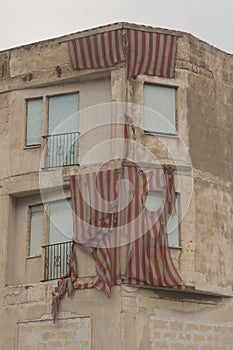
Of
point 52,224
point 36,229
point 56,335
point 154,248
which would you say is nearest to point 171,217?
point 154,248

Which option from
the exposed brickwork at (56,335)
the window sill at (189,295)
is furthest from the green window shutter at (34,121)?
the window sill at (189,295)

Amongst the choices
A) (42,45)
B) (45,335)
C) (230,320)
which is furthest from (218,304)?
(42,45)

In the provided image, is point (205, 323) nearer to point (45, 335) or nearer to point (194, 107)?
point (45, 335)

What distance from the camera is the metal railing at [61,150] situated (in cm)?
2612

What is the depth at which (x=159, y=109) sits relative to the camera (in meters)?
26.0

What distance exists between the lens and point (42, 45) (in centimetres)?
2719

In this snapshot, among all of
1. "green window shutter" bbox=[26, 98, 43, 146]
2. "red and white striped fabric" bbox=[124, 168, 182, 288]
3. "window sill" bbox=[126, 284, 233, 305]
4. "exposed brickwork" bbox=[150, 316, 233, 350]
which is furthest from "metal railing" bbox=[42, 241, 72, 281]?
"green window shutter" bbox=[26, 98, 43, 146]

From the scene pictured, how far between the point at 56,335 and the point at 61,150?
569cm

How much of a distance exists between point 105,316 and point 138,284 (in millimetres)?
1277

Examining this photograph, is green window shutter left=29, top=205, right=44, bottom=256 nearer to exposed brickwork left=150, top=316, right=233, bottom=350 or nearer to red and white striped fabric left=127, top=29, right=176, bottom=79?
exposed brickwork left=150, top=316, right=233, bottom=350

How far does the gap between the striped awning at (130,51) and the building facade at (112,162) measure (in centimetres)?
3

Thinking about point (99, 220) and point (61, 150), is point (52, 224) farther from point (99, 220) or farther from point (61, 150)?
point (61, 150)

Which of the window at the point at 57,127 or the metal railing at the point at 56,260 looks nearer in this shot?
the metal railing at the point at 56,260

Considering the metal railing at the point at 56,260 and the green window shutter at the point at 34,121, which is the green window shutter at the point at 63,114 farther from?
the metal railing at the point at 56,260
